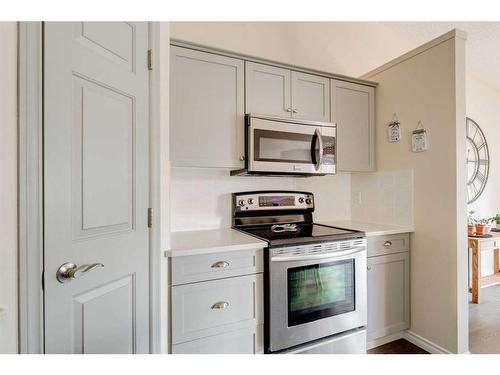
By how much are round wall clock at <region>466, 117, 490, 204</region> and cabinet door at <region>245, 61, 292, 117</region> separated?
2.84 metres

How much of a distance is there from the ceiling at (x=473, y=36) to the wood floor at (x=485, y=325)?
2.69 metres

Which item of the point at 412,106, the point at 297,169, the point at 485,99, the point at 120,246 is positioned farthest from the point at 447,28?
the point at 120,246

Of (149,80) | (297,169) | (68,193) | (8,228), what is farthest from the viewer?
(297,169)

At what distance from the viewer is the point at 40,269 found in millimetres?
946

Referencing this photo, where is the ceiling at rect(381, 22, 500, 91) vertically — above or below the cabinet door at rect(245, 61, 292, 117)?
above

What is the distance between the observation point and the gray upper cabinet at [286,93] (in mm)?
2059

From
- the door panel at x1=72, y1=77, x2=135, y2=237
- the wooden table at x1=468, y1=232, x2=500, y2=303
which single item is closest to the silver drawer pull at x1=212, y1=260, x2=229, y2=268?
the door panel at x1=72, y1=77, x2=135, y2=237

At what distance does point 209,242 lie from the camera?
173 cm

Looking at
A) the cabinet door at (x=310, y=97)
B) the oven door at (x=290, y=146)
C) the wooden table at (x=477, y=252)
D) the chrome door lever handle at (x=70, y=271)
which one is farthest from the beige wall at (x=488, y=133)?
the chrome door lever handle at (x=70, y=271)

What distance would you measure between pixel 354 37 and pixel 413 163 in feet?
4.97

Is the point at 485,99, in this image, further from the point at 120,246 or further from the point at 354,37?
the point at 120,246

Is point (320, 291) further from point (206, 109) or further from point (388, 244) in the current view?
point (206, 109)

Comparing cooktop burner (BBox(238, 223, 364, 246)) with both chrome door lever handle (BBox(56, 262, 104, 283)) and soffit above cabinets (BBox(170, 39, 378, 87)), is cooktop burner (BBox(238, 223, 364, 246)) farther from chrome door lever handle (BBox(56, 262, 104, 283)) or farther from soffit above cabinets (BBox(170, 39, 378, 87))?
soffit above cabinets (BBox(170, 39, 378, 87))

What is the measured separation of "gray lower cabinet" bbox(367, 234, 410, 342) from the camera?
2.11 metres
